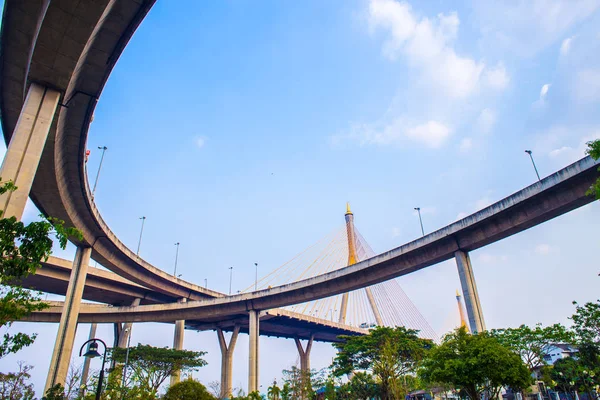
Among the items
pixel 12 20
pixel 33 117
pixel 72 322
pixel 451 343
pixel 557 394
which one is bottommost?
pixel 557 394

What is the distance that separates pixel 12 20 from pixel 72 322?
31791 millimetres

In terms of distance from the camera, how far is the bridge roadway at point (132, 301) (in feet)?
165

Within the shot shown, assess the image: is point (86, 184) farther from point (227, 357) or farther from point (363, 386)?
point (227, 357)

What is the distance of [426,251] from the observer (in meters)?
38.7

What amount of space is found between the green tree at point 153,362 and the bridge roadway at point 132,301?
9707mm

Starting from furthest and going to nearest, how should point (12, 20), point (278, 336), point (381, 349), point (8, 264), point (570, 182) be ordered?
point (278, 336) < point (381, 349) < point (570, 182) < point (12, 20) < point (8, 264)

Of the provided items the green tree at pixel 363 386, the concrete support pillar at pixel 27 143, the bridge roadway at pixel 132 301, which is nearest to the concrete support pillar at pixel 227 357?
the bridge roadway at pixel 132 301

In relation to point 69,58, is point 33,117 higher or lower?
lower

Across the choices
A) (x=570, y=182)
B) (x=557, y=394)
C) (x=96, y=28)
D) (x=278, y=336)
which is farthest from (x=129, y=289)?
(x=557, y=394)

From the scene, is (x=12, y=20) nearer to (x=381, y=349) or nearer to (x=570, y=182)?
(x=570, y=182)

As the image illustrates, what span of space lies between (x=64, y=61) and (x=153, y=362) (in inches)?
1596

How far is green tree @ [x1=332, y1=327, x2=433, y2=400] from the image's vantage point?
125 ft

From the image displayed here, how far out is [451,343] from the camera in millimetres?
29969

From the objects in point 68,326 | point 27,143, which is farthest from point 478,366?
point 68,326
